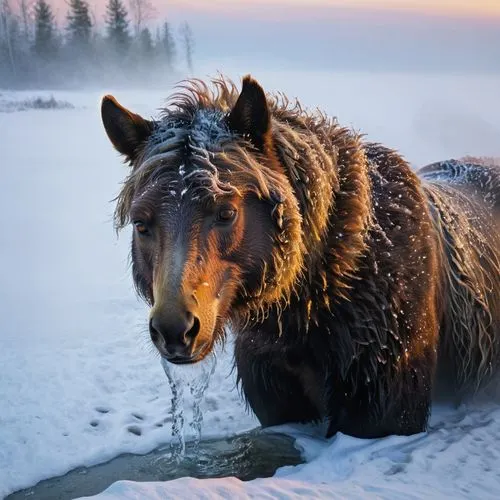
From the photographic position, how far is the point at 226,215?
3080mm

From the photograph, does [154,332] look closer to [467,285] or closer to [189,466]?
[189,466]

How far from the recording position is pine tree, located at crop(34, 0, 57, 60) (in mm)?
30562

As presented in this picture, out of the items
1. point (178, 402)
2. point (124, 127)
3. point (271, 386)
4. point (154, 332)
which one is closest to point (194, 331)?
point (154, 332)

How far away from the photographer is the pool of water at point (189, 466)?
13.0 ft

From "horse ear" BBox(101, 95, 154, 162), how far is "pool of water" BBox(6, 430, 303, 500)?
1.93 metres

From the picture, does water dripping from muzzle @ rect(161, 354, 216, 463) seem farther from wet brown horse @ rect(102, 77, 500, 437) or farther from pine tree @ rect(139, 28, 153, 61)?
pine tree @ rect(139, 28, 153, 61)

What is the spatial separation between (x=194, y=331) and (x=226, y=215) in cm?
57

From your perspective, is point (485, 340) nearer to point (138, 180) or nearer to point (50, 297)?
point (138, 180)

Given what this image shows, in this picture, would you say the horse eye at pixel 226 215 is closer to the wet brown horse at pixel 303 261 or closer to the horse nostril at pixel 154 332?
the wet brown horse at pixel 303 261

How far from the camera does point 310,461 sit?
405 cm

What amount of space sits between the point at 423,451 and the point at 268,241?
5.60 ft

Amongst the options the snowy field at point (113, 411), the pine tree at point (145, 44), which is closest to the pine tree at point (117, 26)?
the pine tree at point (145, 44)

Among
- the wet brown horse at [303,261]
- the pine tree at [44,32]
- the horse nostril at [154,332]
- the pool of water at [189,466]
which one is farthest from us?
the pine tree at [44,32]

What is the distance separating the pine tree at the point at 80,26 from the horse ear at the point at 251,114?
30.7 metres
